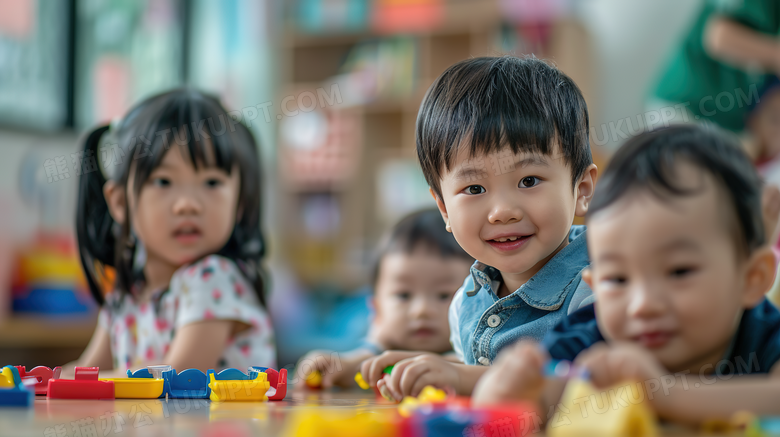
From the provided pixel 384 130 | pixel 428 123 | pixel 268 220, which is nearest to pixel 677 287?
pixel 428 123

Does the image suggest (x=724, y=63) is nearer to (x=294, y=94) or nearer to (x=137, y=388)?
(x=294, y=94)

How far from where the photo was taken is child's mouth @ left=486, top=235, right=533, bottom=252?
3.00ft

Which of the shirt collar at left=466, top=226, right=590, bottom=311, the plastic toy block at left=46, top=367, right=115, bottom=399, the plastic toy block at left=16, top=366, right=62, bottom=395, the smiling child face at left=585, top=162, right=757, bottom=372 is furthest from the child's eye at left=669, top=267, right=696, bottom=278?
the plastic toy block at left=16, top=366, right=62, bottom=395

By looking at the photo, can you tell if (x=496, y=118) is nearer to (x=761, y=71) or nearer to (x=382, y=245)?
(x=382, y=245)

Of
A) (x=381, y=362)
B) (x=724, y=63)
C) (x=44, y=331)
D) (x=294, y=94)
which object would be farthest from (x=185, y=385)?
(x=294, y=94)

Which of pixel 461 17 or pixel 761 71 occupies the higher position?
pixel 461 17

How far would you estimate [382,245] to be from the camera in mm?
1593

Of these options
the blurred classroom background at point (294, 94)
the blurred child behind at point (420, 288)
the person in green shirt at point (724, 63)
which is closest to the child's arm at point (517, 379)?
the blurred child behind at point (420, 288)

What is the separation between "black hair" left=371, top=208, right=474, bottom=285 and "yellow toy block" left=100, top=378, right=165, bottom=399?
2.22 feet

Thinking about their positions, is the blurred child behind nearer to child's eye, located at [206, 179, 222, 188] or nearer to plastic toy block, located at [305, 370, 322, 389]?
plastic toy block, located at [305, 370, 322, 389]

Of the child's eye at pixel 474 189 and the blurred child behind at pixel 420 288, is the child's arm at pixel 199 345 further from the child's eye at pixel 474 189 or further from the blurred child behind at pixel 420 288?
the child's eye at pixel 474 189

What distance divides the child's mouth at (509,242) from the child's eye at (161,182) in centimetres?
66

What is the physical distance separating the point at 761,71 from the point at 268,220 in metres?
2.72

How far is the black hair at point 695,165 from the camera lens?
0.57m
